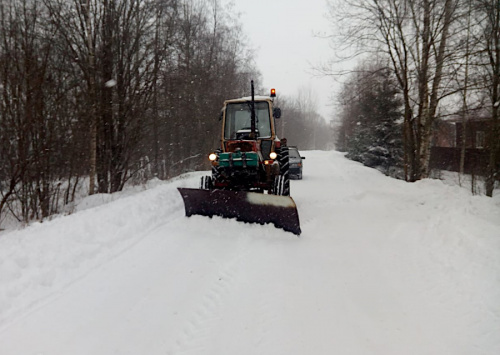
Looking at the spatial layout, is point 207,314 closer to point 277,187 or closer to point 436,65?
point 277,187

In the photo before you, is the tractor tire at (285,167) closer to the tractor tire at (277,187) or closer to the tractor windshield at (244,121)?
the tractor tire at (277,187)

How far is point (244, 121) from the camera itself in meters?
8.27

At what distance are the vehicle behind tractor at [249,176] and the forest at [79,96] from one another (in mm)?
4882

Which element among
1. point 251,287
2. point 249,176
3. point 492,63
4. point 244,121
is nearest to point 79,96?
point 244,121

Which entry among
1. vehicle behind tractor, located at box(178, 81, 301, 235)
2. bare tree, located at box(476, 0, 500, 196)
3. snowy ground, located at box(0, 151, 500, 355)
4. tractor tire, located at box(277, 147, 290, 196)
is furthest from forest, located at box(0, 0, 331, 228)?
bare tree, located at box(476, 0, 500, 196)

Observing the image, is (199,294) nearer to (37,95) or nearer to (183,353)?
(183,353)

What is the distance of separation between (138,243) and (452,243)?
5.04 m

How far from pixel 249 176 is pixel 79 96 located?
647 cm

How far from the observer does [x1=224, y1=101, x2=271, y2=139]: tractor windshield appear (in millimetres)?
8086

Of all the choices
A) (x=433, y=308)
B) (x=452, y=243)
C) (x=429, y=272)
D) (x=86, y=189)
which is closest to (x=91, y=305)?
(x=433, y=308)

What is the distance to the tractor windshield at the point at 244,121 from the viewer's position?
26.5ft

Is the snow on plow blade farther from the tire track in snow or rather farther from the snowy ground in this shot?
the tire track in snow

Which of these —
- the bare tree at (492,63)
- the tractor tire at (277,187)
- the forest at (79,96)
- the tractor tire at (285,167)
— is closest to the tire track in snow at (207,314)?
the tractor tire at (277,187)

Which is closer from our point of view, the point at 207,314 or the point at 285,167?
the point at 207,314
